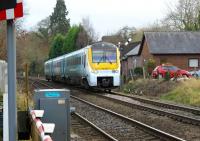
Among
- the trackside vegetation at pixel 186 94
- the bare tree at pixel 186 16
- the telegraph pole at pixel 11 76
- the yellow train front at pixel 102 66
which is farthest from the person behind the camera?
the bare tree at pixel 186 16

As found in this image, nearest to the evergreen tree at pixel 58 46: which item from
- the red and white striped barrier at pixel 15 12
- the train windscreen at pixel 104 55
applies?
the train windscreen at pixel 104 55

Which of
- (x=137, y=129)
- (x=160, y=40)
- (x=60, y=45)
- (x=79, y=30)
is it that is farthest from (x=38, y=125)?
(x=60, y=45)

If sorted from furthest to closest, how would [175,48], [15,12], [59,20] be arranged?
[59,20]
[175,48]
[15,12]

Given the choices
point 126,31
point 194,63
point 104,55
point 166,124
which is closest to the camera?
point 166,124

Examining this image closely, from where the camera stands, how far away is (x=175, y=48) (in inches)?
2293

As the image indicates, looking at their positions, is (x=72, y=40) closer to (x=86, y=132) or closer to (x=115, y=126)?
(x=115, y=126)

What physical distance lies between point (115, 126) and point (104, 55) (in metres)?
18.4

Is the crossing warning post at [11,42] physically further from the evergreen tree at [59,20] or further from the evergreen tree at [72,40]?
the evergreen tree at [59,20]

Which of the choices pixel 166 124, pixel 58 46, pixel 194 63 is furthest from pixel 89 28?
pixel 166 124

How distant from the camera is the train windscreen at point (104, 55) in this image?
3422 cm

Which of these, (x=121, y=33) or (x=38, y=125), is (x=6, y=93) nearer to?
(x=38, y=125)

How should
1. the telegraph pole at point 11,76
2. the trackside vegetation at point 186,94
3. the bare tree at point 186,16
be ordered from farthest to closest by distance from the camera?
the bare tree at point 186,16
the trackside vegetation at point 186,94
the telegraph pole at point 11,76

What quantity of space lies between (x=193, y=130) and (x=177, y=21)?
68745mm

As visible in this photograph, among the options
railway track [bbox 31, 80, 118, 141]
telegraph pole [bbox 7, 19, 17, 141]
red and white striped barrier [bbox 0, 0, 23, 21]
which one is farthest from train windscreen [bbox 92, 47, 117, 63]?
red and white striped barrier [bbox 0, 0, 23, 21]
